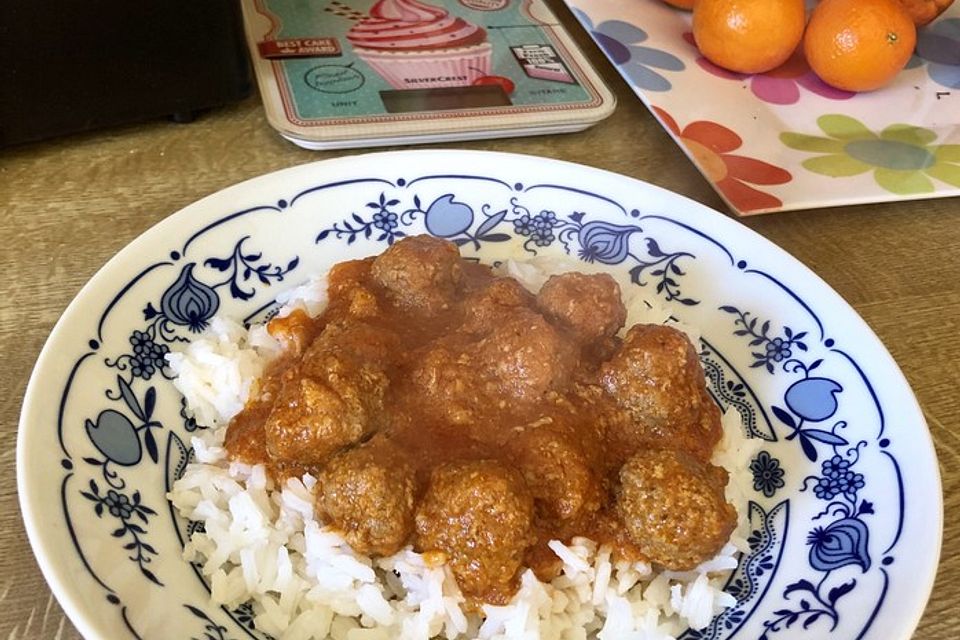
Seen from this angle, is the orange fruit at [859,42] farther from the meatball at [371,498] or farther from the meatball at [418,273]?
the meatball at [371,498]

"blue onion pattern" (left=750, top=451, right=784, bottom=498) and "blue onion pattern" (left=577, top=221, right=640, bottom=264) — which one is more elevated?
"blue onion pattern" (left=577, top=221, right=640, bottom=264)

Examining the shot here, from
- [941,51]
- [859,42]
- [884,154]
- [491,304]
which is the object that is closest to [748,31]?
[859,42]

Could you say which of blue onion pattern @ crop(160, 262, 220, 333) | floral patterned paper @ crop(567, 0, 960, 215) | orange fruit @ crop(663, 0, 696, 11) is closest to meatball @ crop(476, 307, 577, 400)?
blue onion pattern @ crop(160, 262, 220, 333)

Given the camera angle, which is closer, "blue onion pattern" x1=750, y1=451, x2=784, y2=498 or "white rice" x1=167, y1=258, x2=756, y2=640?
"white rice" x1=167, y1=258, x2=756, y2=640

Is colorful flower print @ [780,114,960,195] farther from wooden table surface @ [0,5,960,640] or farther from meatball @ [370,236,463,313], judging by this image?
meatball @ [370,236,463,313]

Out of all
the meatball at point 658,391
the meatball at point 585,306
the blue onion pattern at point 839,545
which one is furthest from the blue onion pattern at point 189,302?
the blue onion pattern at point 839,545

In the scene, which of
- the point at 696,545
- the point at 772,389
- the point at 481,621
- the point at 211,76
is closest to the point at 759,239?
the point at 772,389

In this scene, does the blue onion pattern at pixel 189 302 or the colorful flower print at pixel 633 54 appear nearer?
the blue onion pattern at pixel 189 302
